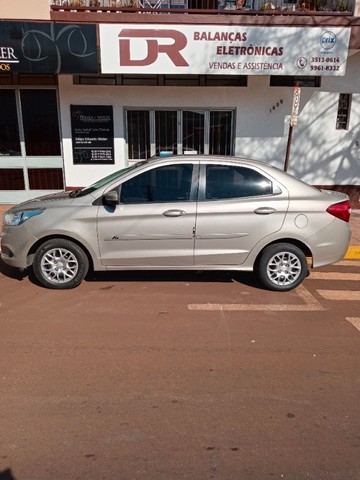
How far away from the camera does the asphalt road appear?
241 cm

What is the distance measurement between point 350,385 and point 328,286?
2.44 meters

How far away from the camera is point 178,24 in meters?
8.34

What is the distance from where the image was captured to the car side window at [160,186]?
4922mm

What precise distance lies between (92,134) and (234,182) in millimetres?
5802

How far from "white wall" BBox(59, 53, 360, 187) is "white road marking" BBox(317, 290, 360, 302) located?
5.52 metres

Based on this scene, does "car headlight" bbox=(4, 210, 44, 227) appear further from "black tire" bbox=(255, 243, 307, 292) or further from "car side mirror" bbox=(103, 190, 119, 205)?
"black tire" bbox=(255, 243, 307, 292)

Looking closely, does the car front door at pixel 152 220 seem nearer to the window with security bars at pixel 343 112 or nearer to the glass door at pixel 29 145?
the glass door at pixel 29 145

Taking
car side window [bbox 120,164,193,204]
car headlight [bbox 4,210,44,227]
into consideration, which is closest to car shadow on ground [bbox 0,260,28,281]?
car headlight [bbox 4,210,44,227]

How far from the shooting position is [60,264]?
5.03 m

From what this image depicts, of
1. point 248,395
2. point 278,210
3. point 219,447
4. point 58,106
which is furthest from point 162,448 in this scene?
point 58,106

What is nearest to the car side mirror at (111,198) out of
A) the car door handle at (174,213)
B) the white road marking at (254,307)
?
the car door handle at (174,213)

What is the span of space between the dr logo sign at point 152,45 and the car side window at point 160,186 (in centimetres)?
448

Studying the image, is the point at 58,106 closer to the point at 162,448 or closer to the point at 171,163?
the point at 171,163

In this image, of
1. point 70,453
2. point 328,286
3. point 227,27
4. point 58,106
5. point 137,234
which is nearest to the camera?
point 70,453
